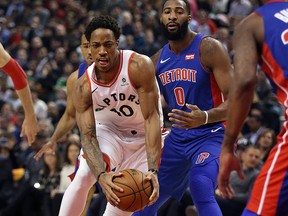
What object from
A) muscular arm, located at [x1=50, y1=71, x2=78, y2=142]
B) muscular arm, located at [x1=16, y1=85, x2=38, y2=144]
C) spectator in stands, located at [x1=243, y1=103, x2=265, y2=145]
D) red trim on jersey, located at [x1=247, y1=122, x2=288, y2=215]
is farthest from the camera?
spectator in stands, located at [x1=243, y1=103, x2=265, y2=145]

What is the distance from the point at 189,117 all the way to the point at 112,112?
2.41 feet

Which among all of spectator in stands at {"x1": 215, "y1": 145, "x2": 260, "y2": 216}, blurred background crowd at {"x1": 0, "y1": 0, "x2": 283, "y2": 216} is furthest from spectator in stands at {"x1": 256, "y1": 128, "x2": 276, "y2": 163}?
spectator in stands at {"x1": 215, "y1": 145, "x2": 260, "y2": 216}

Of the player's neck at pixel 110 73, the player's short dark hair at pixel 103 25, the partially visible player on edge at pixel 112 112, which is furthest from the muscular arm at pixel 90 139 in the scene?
the player's short dark hair at pixel 103 25

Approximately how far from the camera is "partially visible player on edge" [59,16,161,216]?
6254mm

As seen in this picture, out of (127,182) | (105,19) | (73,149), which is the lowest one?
(73,149)

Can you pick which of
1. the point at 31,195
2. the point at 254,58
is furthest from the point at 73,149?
the point at 254,58

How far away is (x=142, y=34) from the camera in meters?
17.3

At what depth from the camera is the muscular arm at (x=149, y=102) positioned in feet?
20.3

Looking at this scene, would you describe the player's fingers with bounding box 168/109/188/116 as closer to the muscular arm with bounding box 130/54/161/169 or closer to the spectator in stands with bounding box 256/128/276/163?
the muscular arm with bounding box 130/54/161/169

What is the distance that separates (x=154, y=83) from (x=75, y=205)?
4.25 ft

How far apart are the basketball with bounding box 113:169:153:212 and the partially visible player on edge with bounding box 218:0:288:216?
164 centimetres

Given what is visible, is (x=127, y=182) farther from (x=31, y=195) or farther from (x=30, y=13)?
(x=30, y=13)

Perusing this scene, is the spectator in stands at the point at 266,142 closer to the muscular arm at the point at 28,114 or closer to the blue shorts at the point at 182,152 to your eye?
the blue shorts at the point at 182,152

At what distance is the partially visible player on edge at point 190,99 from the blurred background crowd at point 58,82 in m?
1.91
